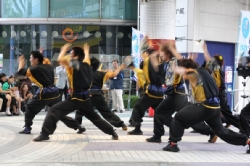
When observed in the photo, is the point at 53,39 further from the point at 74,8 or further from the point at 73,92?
the point at 73,92

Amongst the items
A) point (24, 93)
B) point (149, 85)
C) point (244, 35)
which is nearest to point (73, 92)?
point (149, 85)

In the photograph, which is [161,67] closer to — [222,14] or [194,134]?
[194,134]

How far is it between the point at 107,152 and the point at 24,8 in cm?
1479

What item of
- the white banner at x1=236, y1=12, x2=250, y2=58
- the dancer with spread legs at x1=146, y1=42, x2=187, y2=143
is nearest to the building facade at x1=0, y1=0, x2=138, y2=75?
the white banner at x1=236, y1=12, x2=250, y2=58

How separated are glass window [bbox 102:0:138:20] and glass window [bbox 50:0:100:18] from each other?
1.22 ft

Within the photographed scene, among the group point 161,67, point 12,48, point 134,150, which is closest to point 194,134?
point 161,67

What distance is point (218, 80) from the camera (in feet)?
34.8

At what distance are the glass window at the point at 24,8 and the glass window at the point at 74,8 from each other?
1.34 ft

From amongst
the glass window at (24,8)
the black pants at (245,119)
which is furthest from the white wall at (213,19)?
the black pants at (245,119)

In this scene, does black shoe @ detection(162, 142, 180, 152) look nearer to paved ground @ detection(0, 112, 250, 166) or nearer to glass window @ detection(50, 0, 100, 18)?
paved ground @ detection(0, 112, 250, 166)

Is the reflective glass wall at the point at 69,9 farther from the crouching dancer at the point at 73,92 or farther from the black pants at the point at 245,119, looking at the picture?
the black pants at the point at 245,119

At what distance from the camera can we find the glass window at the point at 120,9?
2138 cm

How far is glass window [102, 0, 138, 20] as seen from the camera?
21.4m

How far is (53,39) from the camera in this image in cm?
2162
